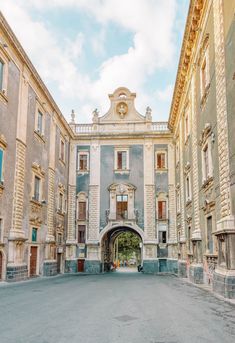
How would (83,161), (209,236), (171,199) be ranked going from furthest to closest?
(83,161), (171,199), (209,236)

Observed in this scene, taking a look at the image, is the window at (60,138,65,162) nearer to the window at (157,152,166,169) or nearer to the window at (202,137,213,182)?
the window at (157,152,166,169)

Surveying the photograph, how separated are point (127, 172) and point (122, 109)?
5.83m

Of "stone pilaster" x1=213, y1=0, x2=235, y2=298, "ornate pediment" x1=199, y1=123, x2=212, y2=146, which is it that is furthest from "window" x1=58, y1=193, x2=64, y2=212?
"stone pilaster" x1=213, y1=0, x2=235, y2=298

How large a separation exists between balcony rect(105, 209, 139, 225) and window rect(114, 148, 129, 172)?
392 centimetres

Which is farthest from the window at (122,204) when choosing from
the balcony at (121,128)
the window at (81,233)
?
the balcony at (121,128)

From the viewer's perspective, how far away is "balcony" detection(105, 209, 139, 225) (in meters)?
31.6

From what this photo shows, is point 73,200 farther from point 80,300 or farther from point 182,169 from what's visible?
point 80,300

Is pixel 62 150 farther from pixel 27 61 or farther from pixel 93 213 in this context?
pixel 27 61

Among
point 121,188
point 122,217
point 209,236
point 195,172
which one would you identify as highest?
point 121,188

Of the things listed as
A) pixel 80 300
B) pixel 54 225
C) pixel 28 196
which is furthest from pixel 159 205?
pixel 80 300

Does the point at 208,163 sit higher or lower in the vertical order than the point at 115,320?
higher

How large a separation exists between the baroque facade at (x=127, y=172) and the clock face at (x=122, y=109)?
0.13 m

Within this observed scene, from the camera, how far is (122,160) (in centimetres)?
3297

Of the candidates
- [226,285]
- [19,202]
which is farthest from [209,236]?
[19,202]
